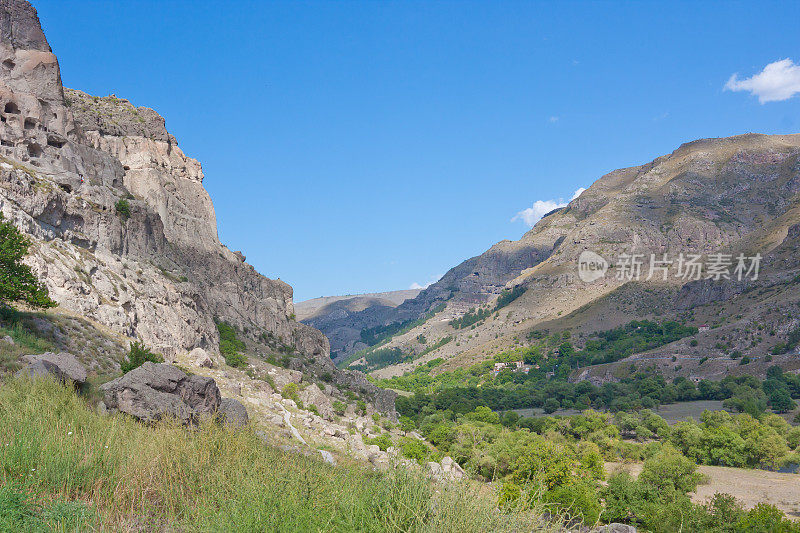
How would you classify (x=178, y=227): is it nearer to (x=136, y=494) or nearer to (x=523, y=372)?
(x=136, y=494)

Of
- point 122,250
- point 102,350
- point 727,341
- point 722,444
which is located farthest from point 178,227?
point 727,341

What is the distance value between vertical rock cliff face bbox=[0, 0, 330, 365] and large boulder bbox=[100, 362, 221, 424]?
13387 millimetres

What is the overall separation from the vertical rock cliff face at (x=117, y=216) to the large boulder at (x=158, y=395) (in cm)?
1339

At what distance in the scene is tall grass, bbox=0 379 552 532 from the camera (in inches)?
229

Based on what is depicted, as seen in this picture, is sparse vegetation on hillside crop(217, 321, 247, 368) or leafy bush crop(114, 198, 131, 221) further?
sparse vegetation on hillside crop(217, 321, 247, 368)

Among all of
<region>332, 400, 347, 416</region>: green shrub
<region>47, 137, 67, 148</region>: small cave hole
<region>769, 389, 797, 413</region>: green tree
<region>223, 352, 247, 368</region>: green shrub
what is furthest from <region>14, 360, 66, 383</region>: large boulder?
<region>769, 389, 797, 413</region>: green tree

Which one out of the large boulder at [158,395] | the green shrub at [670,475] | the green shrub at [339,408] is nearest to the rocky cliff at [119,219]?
the green shrub at [339,408]

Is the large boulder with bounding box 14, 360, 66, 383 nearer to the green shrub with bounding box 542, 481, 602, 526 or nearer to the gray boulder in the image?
the gray boulder

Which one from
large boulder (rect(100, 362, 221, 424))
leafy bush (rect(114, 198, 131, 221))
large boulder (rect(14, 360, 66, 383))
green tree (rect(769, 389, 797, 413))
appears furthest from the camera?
green tree (rect(769, 389, 797, 413))

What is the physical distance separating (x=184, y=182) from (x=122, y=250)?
22.1 metres

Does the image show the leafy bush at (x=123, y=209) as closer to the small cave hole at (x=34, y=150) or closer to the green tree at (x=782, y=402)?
the small cave hole at (x=34, y=150)

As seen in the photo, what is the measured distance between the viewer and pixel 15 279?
17.7 m

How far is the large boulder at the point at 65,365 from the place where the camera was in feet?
39.9

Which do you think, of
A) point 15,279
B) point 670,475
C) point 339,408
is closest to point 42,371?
point 15,279
